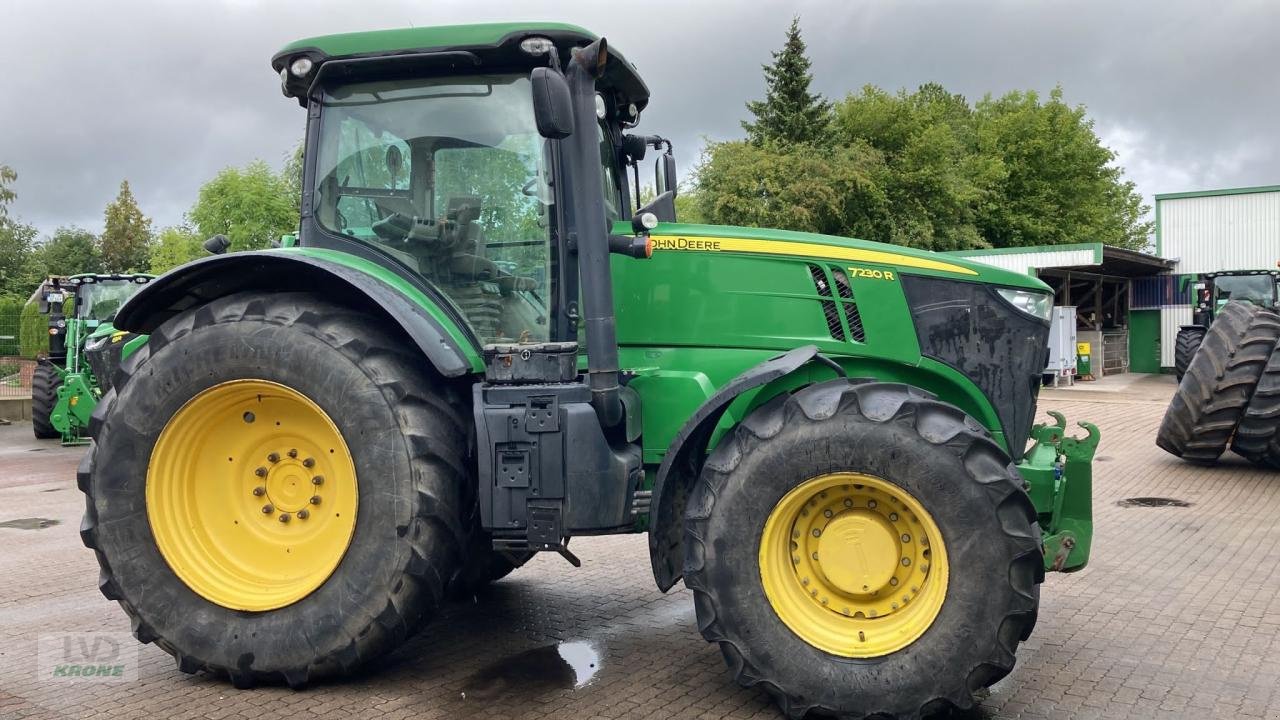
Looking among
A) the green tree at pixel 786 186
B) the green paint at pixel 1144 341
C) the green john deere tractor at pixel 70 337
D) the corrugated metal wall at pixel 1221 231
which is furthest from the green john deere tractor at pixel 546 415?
the green tree at pixel 786 186

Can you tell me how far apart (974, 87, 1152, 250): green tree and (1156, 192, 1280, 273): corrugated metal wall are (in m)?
13.9

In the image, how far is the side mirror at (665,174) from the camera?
5.53m

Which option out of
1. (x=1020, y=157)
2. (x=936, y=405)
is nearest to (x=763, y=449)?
(x=936, y=405)

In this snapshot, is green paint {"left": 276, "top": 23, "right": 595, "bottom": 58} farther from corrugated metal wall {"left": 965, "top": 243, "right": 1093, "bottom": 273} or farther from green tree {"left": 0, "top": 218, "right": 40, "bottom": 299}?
green tree {"left": 0, "top": 218, "right": 40, "bottom": 299}

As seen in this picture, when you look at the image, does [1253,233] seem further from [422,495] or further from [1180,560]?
[422,495]

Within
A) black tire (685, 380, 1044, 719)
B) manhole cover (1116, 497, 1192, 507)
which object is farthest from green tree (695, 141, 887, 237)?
black tire (685, 380, 1044, 719)

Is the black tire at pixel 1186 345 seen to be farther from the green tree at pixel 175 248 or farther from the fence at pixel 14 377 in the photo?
the green tree at pixel 175 248

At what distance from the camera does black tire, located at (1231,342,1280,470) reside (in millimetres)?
9859

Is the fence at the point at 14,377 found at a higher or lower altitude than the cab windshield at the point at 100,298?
lower

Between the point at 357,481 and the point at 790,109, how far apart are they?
141 ft

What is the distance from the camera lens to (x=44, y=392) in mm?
16125

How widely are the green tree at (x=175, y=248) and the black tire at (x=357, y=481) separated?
4943 centimetres

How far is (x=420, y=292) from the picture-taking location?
4.51 m

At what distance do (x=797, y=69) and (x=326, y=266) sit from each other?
43.4 metres
